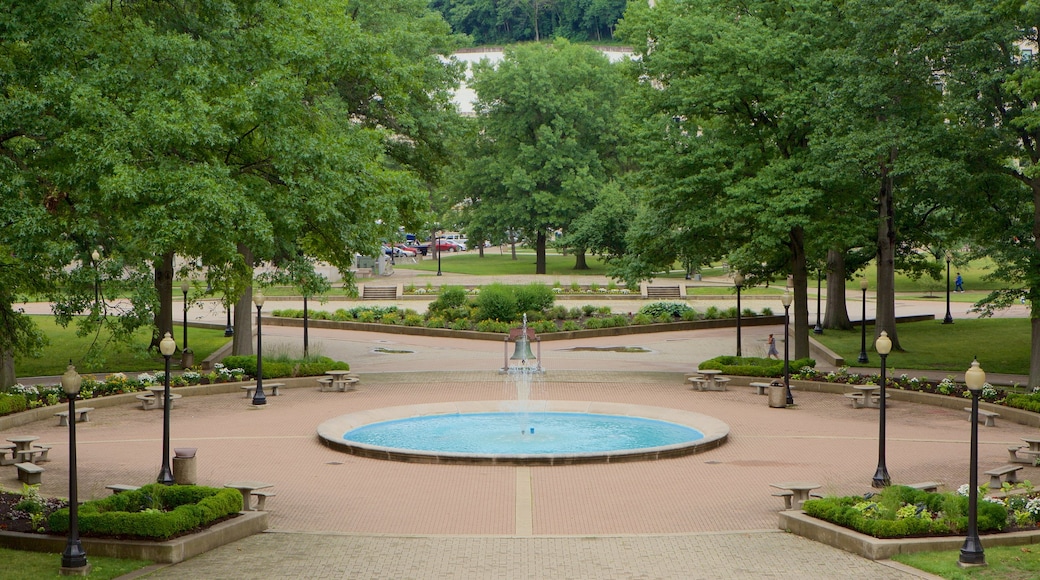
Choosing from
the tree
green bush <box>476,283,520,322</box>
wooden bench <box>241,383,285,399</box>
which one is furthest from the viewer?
the tree

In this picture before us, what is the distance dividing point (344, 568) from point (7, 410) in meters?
13.8

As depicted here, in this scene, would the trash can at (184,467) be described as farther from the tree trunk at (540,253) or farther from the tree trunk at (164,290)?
the tree trunk at (540,253)

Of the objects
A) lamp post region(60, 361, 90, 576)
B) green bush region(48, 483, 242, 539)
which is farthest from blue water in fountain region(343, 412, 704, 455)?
lamp post region(60, 361, 90, 576)

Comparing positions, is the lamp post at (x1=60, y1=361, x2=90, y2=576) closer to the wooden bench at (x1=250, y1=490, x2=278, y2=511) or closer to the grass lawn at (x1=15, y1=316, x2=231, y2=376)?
the wooden bench at (x1=250, y1=490, x2=278, y2=511)

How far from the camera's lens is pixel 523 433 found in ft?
80.6

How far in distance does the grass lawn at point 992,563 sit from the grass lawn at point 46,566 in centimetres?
1008

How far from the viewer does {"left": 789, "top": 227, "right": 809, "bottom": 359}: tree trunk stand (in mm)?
34344

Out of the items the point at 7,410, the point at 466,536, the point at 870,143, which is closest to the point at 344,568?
the point at 466,536

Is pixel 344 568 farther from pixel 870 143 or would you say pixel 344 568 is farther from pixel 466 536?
pixel 870 143

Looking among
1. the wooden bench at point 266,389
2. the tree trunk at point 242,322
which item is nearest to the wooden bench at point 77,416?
the wooden bench at point 266,389

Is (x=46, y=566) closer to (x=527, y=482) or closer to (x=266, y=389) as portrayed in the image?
(x=527, y=482)

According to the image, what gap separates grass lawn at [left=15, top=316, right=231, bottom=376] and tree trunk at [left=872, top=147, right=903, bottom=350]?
21262 mm

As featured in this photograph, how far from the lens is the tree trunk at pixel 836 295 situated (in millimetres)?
43594

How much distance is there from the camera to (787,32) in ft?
107
